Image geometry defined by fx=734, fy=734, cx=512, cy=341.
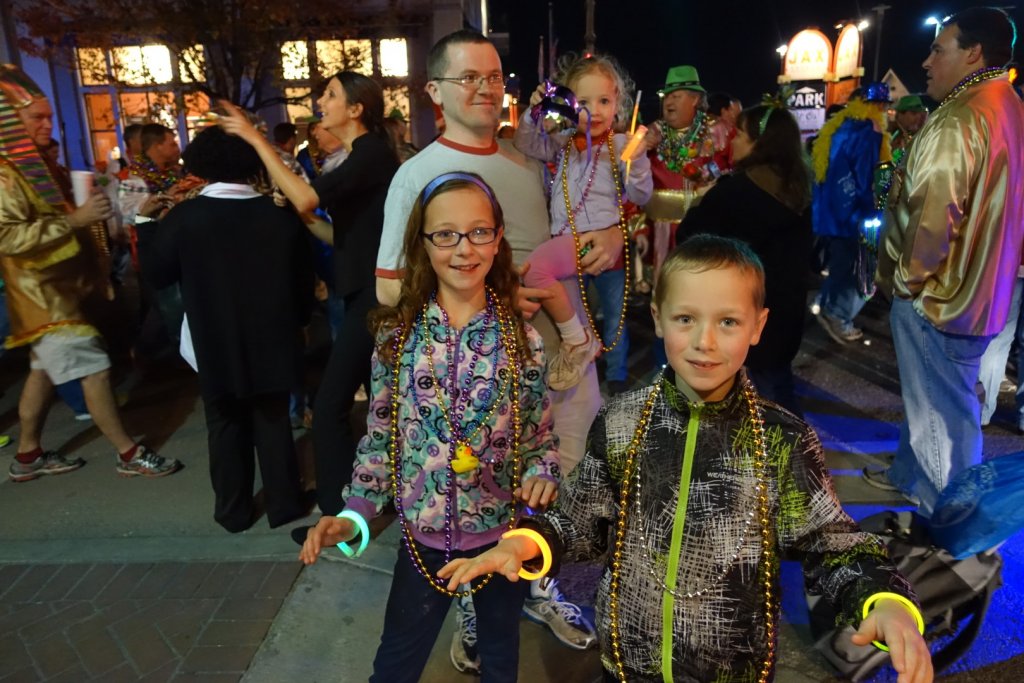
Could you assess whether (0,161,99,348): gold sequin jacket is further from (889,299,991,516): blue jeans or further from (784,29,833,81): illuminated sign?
(784,29,833,81): illuminated sign

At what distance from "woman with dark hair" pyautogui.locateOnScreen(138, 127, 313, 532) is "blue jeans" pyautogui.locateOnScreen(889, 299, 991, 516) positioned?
123 inches

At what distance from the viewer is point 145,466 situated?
4629mm

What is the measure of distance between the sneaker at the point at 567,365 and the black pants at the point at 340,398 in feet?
3.20

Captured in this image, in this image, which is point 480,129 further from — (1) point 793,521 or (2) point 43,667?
(2) point 43,667

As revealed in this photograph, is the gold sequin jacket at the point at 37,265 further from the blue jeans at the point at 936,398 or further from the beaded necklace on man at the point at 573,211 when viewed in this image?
the blue jeans at the point at 936,398

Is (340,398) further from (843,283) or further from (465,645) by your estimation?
(843,283)

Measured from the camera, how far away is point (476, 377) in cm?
218

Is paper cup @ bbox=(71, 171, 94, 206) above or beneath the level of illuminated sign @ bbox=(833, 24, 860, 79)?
beneath

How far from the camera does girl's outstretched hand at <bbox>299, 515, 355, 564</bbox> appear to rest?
185 centimetres

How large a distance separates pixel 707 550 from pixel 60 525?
3888 millimetres

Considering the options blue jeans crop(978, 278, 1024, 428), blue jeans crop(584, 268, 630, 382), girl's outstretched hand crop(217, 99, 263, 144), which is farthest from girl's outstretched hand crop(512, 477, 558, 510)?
blue jeans crop(978, 278, 1024, 428)

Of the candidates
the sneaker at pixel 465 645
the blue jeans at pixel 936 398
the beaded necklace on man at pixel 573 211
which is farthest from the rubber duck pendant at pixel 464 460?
the blue jeans at pixel 936 398

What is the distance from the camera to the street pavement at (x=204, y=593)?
2.88 meters

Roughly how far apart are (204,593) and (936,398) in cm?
368
